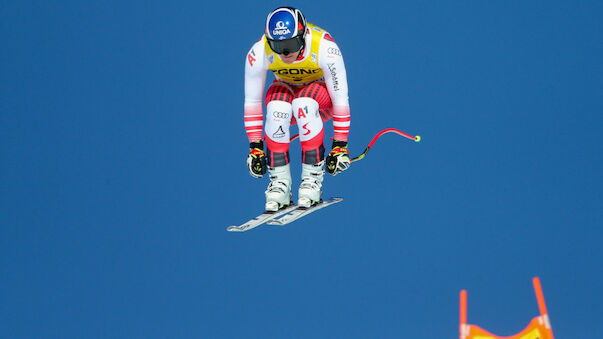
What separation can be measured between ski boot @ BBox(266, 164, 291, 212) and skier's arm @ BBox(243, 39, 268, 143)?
0.85ft

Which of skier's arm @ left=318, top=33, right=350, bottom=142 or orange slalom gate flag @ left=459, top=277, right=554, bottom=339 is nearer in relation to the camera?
orange slalom gate flag @ left=459, top=277, right=554, bottom=339

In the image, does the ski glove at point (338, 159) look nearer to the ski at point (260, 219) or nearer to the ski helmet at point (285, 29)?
the ski at point (260, 219)

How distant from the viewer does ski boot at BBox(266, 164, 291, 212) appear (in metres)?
5.36

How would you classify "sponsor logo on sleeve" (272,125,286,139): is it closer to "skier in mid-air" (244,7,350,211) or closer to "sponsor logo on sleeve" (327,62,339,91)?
"skier in mid-air" (244,7,350,211)

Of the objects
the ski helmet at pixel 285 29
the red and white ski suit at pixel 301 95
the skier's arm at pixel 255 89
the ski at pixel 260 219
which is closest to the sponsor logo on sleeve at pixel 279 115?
the red and white ski suit at pixel 301 95

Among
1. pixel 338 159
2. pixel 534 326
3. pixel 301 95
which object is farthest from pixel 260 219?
pixel 534 326

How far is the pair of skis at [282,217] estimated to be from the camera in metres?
4.98

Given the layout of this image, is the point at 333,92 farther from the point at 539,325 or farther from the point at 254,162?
the point at 539,325

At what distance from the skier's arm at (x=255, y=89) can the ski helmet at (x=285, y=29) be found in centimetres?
22

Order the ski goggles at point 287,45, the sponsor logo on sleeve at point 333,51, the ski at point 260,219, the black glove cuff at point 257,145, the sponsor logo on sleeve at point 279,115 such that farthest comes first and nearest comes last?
the black glove cuff at point 257,145 < the sponsor logo on sleeve at point 279,115 < the sponsor logo on sleeve at point 333,51 < the ski goggles at point 287,45 < the ski at point 260,219

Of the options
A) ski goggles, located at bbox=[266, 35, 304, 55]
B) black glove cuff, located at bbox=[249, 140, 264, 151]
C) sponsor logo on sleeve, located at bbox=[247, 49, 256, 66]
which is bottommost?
black glove cuff, located at bbox=[249, 140, 264, 151]

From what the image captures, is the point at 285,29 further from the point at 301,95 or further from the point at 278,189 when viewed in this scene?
the point at 278,189

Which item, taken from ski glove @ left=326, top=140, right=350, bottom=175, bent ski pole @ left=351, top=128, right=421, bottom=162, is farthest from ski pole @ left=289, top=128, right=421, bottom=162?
ski glove @ left=326, top=140, right=350, bottom=175

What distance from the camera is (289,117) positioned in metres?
5.38
